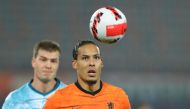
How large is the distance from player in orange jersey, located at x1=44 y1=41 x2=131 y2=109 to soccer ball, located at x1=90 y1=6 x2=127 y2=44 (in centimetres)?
25

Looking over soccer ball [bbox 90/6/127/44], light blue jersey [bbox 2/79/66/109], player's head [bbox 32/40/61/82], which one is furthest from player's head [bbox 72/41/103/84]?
light blue jersey [bbox 2/79/66/109]

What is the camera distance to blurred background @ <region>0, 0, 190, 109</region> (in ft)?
42.3

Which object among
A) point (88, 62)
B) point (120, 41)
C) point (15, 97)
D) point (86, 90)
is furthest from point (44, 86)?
point (120, 41)

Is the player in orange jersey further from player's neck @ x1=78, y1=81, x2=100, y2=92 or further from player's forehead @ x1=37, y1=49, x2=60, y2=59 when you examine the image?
player's forehead @ x1=37, y1=49, x2=60, y2=59

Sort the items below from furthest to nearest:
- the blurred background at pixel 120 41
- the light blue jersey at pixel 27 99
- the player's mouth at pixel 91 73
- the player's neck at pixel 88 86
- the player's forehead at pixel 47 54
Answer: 1. the blurred background at pixel 120 41
2. the player's forehead at pixel 47 54
3. the light blue jersey at pixel 27 99
4. the player's neck at pixel 88 86
5. the player's mouth at pixel 91 73

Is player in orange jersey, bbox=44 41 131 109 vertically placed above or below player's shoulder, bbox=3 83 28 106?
above

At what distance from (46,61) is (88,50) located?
1.26 metres

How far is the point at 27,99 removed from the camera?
6.34m

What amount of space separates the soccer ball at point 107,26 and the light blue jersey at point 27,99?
110 cm

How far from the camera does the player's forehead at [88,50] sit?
5.28 meters

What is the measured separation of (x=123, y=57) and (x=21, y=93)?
6928mm

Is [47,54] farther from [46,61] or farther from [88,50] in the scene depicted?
[88,50]

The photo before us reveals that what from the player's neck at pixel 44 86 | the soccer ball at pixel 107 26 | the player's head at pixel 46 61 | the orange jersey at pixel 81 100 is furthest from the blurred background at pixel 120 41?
the orange jersey at pixel 81 100

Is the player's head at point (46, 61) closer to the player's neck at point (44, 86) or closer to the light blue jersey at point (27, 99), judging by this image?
the player's neck at point (44, 86)
